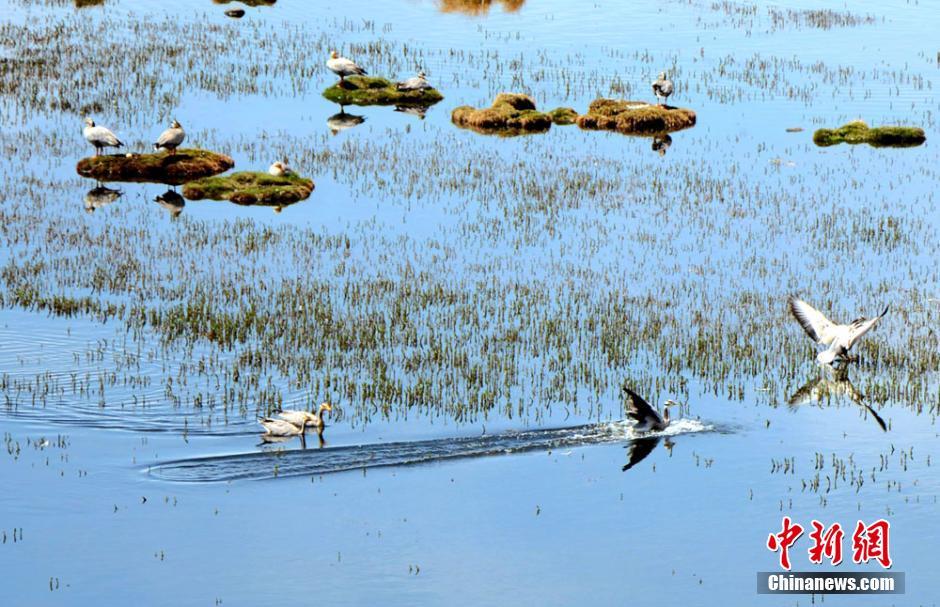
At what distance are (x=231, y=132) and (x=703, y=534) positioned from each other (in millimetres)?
29521

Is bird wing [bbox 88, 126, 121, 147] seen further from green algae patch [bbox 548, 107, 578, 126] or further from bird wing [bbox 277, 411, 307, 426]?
bird wing [bbox 277, 411, 307, 426]

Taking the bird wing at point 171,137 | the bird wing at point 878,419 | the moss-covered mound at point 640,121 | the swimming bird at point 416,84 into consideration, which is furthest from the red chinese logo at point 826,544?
the swimming bird at point 416,84

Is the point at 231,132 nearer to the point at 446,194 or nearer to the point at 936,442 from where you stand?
the point at 446,194

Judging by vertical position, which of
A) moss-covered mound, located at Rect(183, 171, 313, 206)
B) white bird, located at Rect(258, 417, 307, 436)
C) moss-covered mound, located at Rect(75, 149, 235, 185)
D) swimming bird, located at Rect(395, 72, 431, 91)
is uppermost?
swimming bird, located at Rect(395, 72, 431, 91)

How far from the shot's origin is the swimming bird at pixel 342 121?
48.3 m

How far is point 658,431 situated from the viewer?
23.5m

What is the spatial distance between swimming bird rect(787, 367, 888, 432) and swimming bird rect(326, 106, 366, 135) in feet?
80.7

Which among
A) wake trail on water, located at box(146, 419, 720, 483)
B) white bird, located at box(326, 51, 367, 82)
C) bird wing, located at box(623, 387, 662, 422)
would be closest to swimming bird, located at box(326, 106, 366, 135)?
white bird, located at box(326, 51, 367, 82)

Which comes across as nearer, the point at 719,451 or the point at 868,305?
the point at 719,451

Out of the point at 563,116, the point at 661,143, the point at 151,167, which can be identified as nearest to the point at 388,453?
the point at 151,167

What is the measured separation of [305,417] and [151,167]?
20513mm

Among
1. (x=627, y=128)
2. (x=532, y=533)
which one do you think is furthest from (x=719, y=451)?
(x=627, y=128)

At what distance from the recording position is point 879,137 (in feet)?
155

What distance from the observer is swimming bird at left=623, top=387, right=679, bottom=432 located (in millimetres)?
22938
